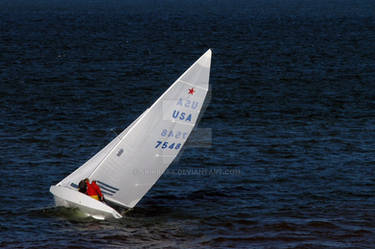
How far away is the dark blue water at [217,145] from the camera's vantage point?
108ft

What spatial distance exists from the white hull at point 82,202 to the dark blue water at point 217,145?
0.70 meters

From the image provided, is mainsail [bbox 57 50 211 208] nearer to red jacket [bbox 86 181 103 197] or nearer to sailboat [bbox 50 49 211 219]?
sailboat [bbox 50 49 211 219]

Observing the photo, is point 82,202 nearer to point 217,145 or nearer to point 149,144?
point 149,144

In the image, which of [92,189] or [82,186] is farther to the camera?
[92,189]

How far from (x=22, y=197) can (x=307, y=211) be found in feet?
51.8

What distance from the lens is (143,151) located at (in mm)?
33688

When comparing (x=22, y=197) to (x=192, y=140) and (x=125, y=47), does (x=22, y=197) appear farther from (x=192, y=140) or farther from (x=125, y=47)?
(x=125, y=47)

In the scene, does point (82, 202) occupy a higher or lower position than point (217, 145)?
lower

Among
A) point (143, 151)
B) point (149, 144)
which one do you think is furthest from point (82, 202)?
point (149, 144)

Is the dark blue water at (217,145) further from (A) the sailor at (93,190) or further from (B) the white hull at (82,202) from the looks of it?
(A) the sailor at (93,190)

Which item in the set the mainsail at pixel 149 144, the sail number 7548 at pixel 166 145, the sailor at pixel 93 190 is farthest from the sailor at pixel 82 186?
the sail number 7548 at pixel 166 145

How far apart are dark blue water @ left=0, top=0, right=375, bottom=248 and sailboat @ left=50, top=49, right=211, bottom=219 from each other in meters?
1.35

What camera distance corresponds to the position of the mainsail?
32062mm

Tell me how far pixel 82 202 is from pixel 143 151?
3.94 metres
